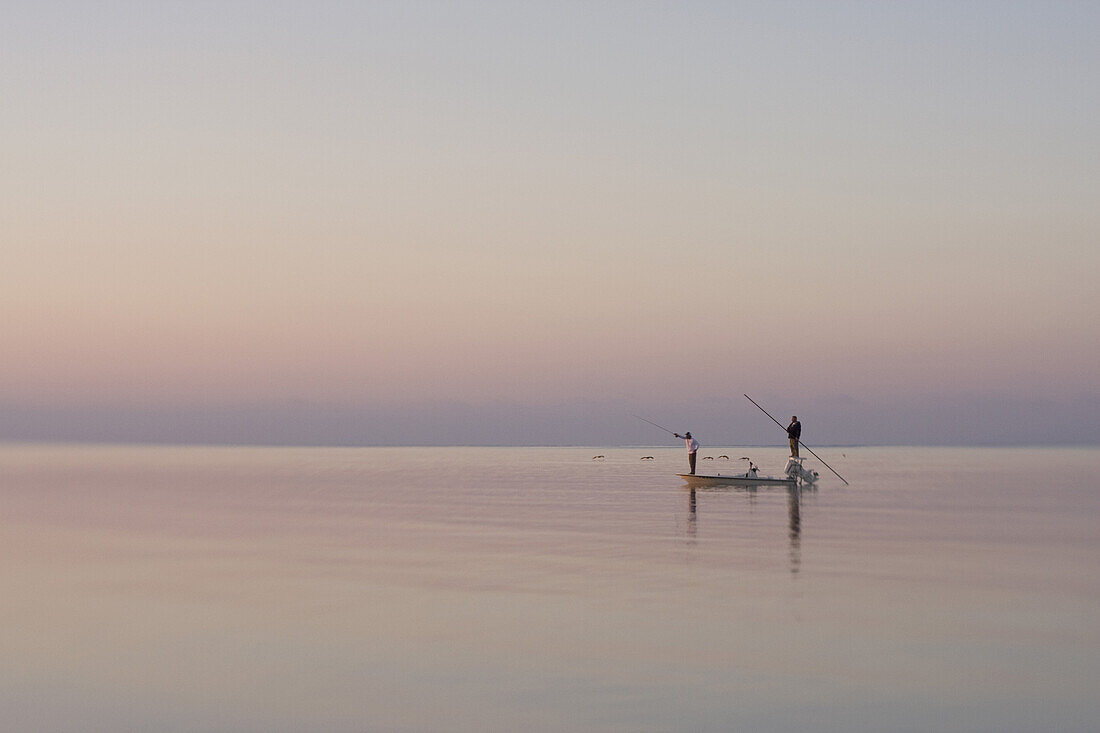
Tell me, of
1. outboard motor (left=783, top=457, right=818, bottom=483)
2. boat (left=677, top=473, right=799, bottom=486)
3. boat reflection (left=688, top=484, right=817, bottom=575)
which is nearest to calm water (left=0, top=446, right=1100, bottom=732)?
boat reflection (left=688, top=484, right=817, bottom=575)

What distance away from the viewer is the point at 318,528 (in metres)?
29.9

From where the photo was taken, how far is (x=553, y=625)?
49.7ft

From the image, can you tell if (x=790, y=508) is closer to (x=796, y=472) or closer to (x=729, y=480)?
(x=729, y=480)

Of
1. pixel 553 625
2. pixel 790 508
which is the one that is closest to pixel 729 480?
pixel 790 508

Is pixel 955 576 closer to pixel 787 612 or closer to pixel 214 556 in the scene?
pixel 787 612

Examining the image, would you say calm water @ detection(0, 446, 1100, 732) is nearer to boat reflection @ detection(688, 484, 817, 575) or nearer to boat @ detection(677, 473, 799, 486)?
boat reflection @ detection(688, 484, 817, 575)

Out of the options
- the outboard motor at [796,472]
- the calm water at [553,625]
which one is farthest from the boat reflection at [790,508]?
the outboard motor at [796,472]

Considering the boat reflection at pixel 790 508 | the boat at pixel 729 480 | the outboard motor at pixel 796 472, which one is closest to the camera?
the boat reflection at pixel 790 508

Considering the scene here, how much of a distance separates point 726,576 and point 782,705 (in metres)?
8.67

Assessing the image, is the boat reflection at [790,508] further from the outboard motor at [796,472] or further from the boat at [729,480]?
the outboard motor at [796,472]

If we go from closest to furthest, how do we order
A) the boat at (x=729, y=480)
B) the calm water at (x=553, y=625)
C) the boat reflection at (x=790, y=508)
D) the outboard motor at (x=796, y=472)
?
1. the calm water at (x=553, y=625)
2. the boat reflection at (x=790, y=508)
3. the boat at (x=729, y=480)
4. the outboard motor at (x=796, y=472)

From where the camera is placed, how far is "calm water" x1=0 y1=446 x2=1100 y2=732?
10945 millimetres

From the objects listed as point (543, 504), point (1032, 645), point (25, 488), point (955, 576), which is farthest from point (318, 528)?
point (25, 488)

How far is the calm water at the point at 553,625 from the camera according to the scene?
10.9 metres
